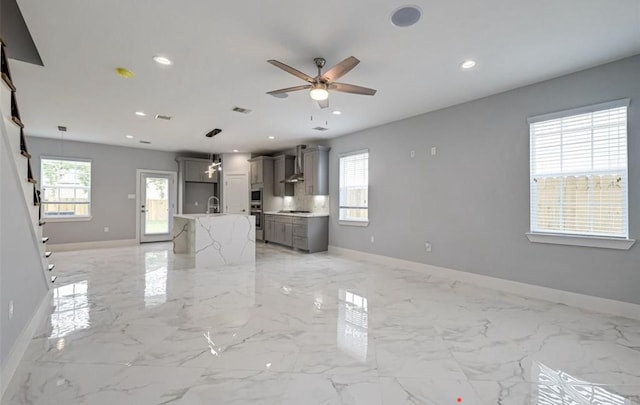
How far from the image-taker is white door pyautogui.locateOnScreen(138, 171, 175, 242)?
27.7ft

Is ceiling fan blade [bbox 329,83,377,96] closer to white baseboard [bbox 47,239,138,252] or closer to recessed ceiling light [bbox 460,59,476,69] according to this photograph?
recessed ceiling light [bbox 460,59,476,69]

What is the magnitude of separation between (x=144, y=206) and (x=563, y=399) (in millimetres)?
9265

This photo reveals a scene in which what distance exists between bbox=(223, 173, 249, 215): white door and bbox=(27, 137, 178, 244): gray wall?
1.96 metres

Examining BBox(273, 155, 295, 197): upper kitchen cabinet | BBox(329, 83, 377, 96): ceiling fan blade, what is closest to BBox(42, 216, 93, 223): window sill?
BBox(273, 155, 295, 197): upper kitchen cabinet

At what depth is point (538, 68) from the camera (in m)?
3.44

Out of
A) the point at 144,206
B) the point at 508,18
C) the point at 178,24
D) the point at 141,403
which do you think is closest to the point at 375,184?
the point at 508,18

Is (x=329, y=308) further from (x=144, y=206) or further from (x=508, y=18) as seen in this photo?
(x=144, y=206)

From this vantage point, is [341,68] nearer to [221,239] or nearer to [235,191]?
[221,239]

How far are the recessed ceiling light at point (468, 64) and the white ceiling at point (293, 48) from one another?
95 millimetres

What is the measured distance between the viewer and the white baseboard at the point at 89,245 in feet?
23.6

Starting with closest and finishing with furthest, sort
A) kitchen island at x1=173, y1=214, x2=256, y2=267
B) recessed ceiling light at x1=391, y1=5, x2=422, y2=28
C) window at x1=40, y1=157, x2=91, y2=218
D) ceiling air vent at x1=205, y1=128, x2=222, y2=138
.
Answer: recessed ceiling light at x1=391, y1=5, x2=422, y2=28
kitchen island at x1=173, y1=214, x2=256, y2=267
ceiling air vent at x1=205, y1=128, x2=222, y2=138
window at x1=40, y1=157, x2=91, y2=218

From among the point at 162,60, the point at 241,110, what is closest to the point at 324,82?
the point at 162,60

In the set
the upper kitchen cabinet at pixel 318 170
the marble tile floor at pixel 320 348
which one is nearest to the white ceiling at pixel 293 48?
the upper kitchen cabinet at pixel 318 170

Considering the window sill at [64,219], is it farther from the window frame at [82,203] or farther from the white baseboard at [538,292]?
the white baseboard at [538,292]
